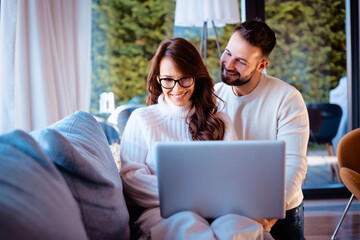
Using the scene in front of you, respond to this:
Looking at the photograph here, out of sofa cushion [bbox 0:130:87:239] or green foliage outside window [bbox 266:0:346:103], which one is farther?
green foliage outside window [bbox 266:0:346:103]

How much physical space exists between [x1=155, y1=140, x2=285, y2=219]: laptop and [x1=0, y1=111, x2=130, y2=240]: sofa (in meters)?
0.18

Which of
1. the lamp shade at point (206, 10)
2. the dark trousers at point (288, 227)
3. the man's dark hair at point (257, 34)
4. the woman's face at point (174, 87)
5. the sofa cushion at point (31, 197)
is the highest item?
the lamp shade at point (206, 10)

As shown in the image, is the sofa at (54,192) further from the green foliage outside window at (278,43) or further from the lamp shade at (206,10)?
the green foliage outside window at (278,43)

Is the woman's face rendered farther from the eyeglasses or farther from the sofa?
the sofa

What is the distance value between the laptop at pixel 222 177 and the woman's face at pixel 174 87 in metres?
0.63

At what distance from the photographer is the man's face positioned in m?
2.16

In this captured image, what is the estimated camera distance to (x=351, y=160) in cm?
273

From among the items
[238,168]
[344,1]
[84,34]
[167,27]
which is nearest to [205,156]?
[238,168]

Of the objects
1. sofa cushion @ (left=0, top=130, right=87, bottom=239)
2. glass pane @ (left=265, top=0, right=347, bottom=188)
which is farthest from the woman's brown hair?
glass pane @ (left=265, top=0, right=347, bottom=188)

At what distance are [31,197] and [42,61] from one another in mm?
2194

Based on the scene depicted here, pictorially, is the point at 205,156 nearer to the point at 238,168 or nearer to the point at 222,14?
the point at 238,168

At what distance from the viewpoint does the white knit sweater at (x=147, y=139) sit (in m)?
1.55

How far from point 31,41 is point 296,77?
8.19 ft

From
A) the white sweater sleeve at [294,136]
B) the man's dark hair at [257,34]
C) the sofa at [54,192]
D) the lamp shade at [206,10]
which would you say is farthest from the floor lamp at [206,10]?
the sofa at [54,192]
